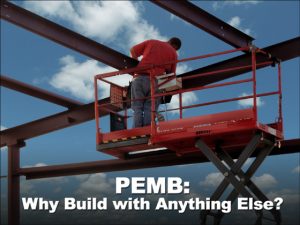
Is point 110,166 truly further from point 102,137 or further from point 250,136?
point 250,136

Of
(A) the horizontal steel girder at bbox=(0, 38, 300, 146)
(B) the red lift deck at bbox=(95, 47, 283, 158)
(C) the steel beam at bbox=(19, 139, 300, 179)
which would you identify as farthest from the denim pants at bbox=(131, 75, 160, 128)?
(C) the steel beam at bbox=(19, 139, 300, 179)

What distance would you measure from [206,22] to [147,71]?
2384 mm

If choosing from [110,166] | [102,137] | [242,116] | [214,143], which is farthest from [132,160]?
[242,116]

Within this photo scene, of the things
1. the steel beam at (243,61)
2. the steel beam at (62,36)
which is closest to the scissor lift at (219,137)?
the steel beam at (243,61)

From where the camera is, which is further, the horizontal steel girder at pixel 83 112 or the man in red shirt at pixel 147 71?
the horizontal steel girder at pixel 83 112

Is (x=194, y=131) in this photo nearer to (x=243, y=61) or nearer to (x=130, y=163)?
(x=243, y=61)

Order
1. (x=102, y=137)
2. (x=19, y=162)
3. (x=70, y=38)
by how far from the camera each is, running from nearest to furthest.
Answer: (x=102, y=137) → (x=70, y=38) → (x=19, y=162)

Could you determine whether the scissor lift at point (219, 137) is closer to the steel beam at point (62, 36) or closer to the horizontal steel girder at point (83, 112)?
the horizontal steel girder at point (83, 112)

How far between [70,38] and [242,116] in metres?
5.19

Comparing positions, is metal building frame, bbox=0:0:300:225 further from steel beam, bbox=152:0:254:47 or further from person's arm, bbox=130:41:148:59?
person's arm, bbox=130:41:148:59

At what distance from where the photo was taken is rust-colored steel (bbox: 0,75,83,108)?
56.7ft

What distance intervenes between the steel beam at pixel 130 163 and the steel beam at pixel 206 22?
2.82 meters

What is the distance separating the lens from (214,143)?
44.6ft

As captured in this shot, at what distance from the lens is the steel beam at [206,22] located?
49.4 ft
